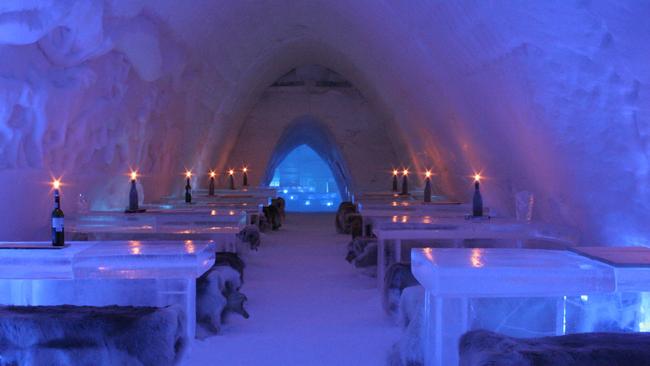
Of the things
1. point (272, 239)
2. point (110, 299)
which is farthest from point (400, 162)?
point (110, 299)

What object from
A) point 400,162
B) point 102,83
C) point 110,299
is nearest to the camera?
point 110,299

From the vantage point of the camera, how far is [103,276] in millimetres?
2430

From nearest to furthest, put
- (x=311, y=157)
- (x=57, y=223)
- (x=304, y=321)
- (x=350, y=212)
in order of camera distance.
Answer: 1. (x=57, y=223)
2. (x=304, y=321)
3. (x=350, y=212)
4. (x=311, y=157)

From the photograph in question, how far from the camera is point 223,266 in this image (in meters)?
3.79

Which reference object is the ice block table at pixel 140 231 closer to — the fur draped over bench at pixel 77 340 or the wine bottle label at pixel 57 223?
the wine bottle label at pixel 57 223

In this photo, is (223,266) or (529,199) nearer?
(223,266)

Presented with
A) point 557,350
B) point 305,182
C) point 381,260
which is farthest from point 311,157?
point 557,350

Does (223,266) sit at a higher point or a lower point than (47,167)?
lower

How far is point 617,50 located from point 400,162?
27.7 ft

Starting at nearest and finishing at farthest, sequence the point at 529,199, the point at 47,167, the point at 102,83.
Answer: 1. the point at 47,167
2. the point at 102,83
3. the point at 529,199

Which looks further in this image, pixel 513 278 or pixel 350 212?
pixel 350 212

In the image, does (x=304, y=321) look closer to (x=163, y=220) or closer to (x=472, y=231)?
(x=472, y=231)

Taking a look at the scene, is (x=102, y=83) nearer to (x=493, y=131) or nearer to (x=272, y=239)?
(x=493, y=131)

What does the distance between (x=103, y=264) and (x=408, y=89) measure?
546 centimetres
